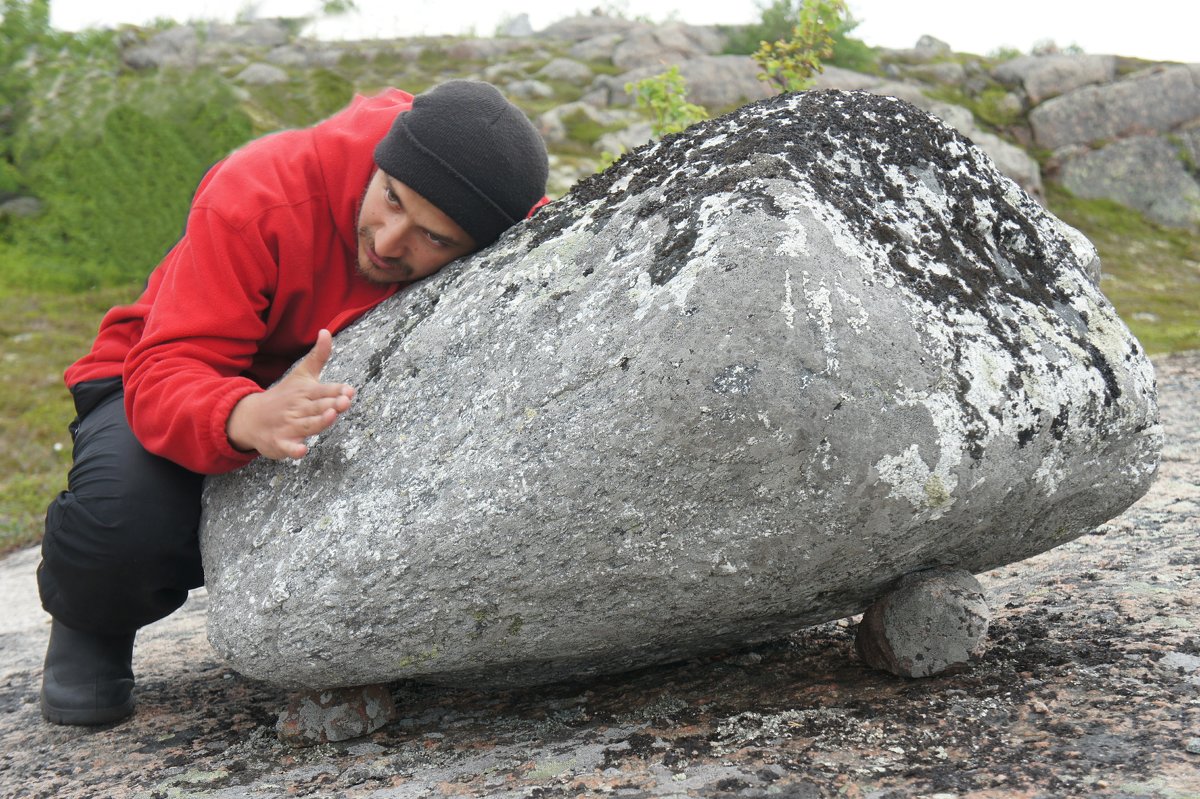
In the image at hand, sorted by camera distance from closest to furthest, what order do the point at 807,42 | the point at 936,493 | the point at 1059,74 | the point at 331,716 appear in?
the point at 936,493 → the point at 331,716 → the point at 807,42 → the point at 1059,74

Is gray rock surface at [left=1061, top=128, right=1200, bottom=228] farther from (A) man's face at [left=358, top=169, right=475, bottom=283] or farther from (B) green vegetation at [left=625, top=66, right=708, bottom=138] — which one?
(A) man's face at [left=358, top=169, right=475, bottom=283]

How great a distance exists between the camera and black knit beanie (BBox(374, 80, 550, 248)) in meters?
3.31

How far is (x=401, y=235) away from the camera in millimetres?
3352

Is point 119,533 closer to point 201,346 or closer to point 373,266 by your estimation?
point 201,346

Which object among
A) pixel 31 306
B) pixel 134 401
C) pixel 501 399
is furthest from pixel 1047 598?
pixel 31 306

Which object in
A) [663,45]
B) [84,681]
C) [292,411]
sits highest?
[663,45]

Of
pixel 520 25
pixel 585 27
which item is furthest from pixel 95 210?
pixel 520 25

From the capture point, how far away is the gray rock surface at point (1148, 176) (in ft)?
66.3

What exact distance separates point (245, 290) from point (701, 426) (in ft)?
5.50

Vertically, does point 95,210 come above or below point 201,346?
below

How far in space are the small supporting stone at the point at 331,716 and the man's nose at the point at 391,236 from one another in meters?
1.42

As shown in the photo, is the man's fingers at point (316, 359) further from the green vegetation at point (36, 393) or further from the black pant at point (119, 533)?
the green vegetation at point (36, 393)

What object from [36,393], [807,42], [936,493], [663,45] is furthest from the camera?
[663,45]

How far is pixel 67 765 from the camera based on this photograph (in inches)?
130
